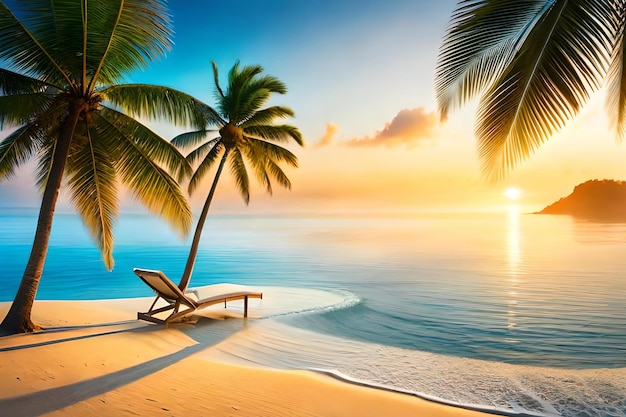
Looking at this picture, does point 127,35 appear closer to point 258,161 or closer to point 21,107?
point 21,107

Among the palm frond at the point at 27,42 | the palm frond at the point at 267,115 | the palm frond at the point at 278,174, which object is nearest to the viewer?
the palm frond at the point at 27,42

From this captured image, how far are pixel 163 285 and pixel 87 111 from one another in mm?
3079

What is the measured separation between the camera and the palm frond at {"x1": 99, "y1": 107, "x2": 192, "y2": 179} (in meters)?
7.82

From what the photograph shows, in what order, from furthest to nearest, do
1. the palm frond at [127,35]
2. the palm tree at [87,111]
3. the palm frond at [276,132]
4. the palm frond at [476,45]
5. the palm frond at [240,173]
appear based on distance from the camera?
1. the palm frond at [240,173]
2. the palm frond at [276,132]
3. the palm frond at [127,35]
4. the palm tree at [87,111]
5. the palm frond at [476,45]

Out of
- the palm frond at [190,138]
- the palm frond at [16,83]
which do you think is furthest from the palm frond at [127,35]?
the palm frond at [190,138]

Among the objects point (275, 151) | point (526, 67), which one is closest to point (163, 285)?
point (526, 67)

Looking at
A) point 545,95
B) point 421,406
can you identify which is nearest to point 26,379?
point 421,406

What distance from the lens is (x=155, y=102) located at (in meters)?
8.07

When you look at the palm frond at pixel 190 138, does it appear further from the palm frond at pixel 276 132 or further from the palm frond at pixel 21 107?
the palm frond at pixel 21 107

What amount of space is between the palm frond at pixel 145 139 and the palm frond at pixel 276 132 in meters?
5.37

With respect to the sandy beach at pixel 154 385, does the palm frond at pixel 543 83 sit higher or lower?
higher

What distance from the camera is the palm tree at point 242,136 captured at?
41.1 ft

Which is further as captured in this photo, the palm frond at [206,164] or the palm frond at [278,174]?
the palm frond at [278,174]

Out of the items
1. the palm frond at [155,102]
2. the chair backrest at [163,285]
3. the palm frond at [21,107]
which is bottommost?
the chair backrest at [163,285]
